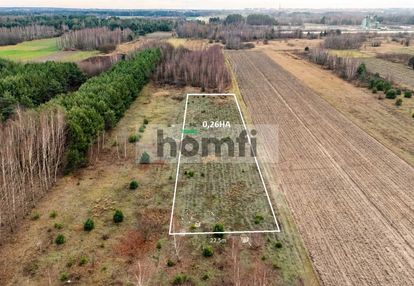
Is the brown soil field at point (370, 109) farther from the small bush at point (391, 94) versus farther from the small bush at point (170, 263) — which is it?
the small bush at point (170, 263)

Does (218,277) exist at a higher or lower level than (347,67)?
lower

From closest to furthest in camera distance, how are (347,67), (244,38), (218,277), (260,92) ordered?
(218,277)
(260,92)
(347,67)
(244,38)

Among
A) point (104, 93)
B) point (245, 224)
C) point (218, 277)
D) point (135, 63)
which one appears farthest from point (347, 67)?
point (218, 277)

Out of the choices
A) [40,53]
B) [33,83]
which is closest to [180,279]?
[33,83]

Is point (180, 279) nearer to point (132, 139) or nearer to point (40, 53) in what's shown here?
point (132, 139)

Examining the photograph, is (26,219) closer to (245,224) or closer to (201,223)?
(201,223)

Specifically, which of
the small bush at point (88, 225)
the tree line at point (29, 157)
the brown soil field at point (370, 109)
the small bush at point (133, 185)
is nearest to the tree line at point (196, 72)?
the brown soil field at point (370, 109)

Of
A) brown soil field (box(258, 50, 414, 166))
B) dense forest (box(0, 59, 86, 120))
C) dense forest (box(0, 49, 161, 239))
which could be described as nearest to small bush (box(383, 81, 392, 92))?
brown soil field (box(258, 50, 414, 166))
